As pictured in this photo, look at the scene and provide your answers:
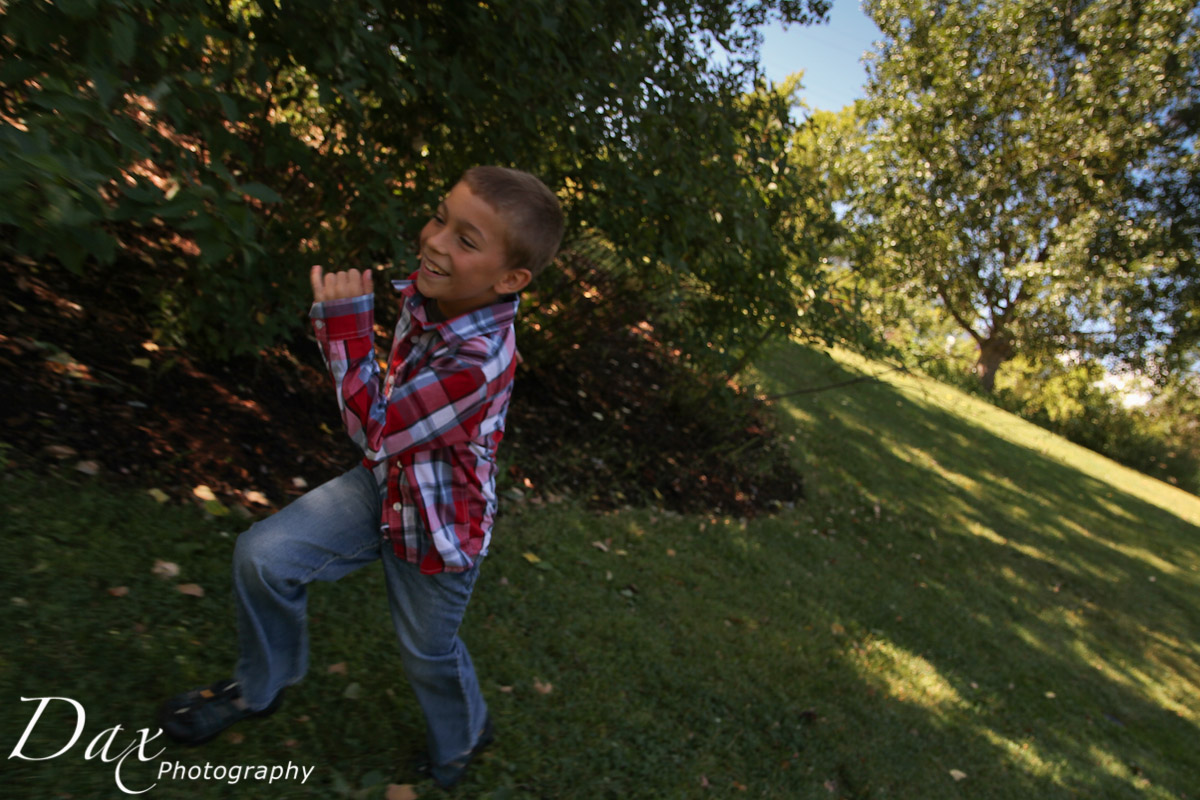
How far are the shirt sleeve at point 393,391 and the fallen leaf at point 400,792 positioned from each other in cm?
121

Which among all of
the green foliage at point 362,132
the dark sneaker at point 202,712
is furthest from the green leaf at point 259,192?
the dark sneaker at point 202,712

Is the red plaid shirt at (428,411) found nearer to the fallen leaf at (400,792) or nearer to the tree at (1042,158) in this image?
the fallen leaf at (400,792)

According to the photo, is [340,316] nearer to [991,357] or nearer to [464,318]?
[464,318]

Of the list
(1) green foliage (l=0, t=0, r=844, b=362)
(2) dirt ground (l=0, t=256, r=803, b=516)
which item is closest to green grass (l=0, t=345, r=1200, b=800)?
(2) dirt ground (l=0, t=256, r=803, b=516)

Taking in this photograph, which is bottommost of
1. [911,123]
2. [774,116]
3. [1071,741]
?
[1071,741]

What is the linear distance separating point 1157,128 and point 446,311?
1942 cm

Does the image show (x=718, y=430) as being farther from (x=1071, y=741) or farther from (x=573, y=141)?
(x=573, y=141)

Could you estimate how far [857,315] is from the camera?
5.88 meters

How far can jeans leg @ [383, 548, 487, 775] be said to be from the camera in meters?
2.25

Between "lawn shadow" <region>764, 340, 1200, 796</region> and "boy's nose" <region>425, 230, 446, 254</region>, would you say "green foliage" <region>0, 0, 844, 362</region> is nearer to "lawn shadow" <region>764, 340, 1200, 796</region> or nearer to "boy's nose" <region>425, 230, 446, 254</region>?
"boy's nose" <region>425, 230, 446, 254</region>

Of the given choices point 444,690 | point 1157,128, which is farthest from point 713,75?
point 1157,128

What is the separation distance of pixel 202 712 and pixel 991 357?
81.2 feet

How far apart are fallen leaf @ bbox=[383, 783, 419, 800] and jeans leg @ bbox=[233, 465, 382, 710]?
0.49 m

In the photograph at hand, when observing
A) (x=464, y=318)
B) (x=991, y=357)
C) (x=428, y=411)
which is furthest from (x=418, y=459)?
(x=991, y=357)
